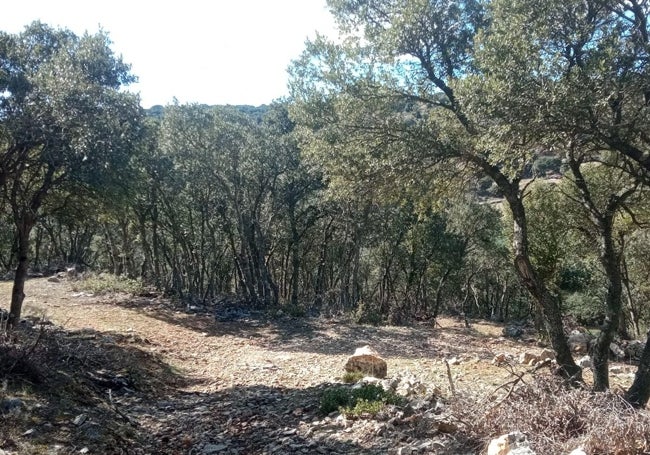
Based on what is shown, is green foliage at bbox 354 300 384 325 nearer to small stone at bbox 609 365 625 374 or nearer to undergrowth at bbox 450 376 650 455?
small stone at bbox 609 365 625 374

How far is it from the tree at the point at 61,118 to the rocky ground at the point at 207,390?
10.7ft

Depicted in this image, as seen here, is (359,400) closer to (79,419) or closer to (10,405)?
(79,419)

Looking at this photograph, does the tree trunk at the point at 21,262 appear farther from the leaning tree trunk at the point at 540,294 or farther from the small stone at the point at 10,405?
the leaning tree trunk at the point at 540,294

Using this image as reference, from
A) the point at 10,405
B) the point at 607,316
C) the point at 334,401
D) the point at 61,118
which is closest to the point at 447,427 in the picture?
the point at 334,401

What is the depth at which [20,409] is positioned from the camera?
6031 mm

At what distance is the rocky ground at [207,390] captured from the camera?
5992mm

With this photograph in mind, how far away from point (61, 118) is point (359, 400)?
24.1 feet

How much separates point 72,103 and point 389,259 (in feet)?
86.7

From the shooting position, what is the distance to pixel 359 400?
7168 mm

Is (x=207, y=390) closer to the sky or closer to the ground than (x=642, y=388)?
closer to the ground

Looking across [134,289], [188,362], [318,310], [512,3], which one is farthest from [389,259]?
[512,3]

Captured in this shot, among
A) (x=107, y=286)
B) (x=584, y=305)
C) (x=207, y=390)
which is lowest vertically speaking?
(x=207, y=390)

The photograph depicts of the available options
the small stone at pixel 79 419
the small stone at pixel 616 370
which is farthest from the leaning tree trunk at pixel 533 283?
the small stone at pixel 79 419

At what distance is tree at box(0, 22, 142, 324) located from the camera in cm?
927
